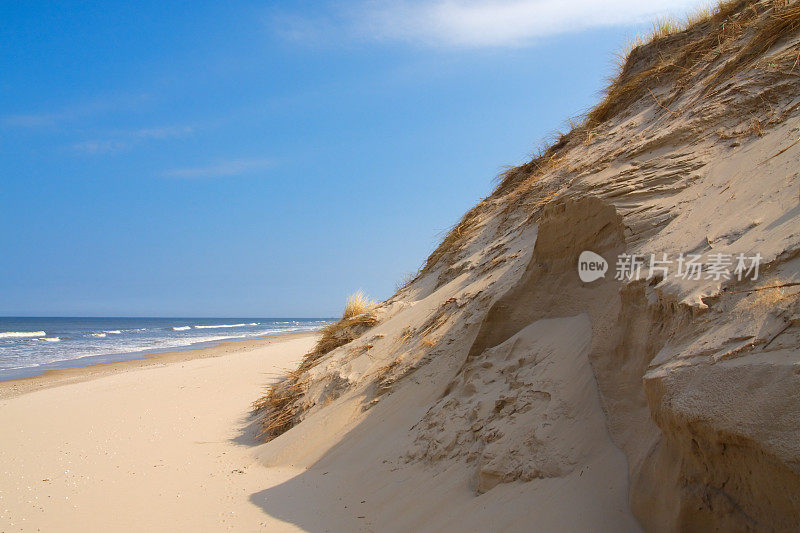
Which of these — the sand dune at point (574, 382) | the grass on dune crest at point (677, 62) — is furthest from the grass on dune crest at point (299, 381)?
the grass on dune crest at point (677, 62)

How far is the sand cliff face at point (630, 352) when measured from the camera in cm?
220

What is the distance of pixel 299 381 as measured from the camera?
7820mm

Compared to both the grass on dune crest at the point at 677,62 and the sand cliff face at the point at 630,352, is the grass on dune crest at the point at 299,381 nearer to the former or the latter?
the sand cliff face at the point at 630,352

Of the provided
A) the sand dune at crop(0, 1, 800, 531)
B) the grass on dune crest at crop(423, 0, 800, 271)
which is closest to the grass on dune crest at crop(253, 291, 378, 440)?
the sand dune at crop(0, 1, 800, 531)

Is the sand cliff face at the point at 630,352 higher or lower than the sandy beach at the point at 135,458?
higher

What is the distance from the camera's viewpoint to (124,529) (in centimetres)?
466

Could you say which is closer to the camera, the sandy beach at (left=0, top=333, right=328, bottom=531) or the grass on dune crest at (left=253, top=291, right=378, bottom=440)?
the sandy beach at (left=0, top=333, right=328, bottom=531)

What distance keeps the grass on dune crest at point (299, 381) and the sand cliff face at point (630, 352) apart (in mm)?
274

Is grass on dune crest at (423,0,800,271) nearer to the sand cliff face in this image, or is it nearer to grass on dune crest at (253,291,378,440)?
the sand cliff face

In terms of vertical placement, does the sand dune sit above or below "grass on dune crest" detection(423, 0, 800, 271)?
below

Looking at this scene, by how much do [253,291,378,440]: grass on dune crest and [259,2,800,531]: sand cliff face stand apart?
0.90 ft

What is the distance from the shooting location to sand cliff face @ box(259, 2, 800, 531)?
220 cm

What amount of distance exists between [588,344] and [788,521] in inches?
80.1

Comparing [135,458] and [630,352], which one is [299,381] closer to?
[135,458]
